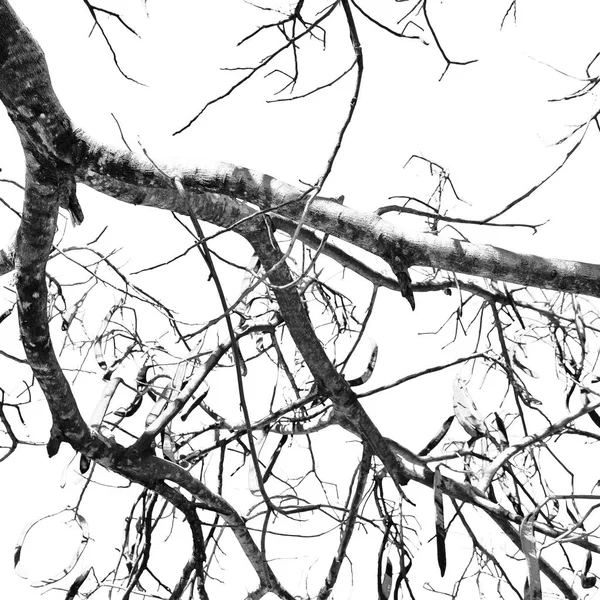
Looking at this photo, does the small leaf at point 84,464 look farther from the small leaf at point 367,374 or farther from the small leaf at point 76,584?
the small leaf at point 367,374

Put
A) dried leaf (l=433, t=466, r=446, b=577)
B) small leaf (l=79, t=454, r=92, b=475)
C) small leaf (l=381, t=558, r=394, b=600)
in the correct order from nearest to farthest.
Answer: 1. dried leaf (l=433, t=466, r=446, b=577)
2. small leaf (l=79, t=454, r=92, b=475)
3. small leaf (l=381, t=558, r=394, b=600)

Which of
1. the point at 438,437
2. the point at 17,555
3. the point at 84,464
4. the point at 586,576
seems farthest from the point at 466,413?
the point at 17,555

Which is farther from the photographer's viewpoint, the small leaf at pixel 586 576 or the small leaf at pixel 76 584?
the small leaf at pixel 586 576

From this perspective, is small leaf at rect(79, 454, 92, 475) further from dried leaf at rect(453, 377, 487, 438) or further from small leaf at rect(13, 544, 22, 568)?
dried leaf at rect(453, 377, 487, 438)

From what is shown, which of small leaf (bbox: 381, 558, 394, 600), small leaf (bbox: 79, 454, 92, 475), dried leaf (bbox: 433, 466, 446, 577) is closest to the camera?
dried leaf (bbox: 433, 466, 446, 577)

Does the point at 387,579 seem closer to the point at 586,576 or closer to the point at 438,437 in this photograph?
the point at 438,437

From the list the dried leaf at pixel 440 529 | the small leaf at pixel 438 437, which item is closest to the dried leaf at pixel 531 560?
the dried leaf at pixel 440 529

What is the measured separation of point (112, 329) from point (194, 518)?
39 centimetres

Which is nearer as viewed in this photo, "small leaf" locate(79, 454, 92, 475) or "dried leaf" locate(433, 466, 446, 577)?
"dried leaf" locate(433, 466, 446, 577)

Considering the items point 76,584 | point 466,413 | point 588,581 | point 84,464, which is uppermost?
point 466,413

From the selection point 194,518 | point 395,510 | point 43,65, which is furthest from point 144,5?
point 395,510

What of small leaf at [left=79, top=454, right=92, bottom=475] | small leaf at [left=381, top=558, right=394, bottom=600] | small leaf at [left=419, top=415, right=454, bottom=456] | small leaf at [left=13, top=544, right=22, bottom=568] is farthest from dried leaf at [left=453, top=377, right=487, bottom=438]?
small leaf at [left=13, top=544, right=22, bottom=568]

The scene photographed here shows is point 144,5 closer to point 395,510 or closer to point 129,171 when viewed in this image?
point 129,171

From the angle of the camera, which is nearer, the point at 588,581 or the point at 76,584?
the point at 76,584
